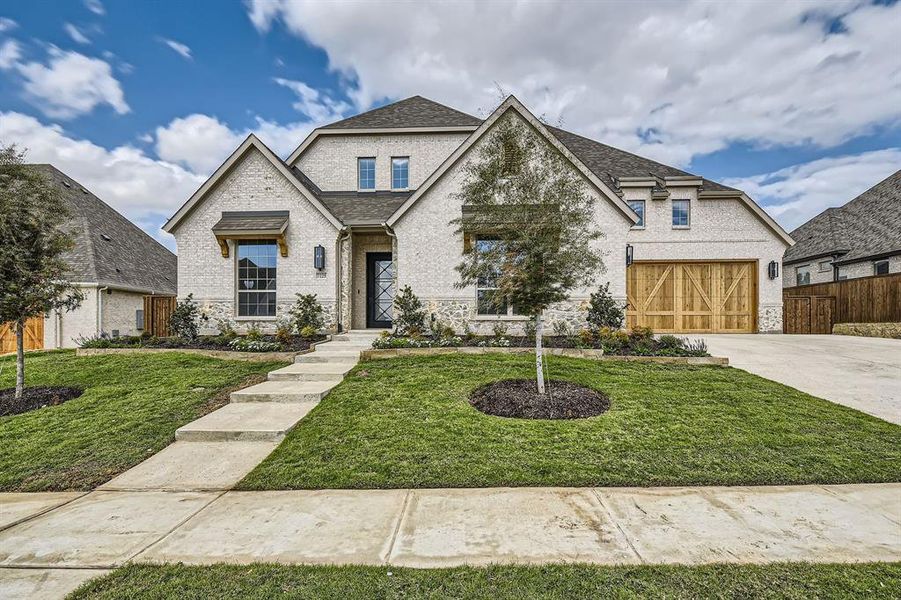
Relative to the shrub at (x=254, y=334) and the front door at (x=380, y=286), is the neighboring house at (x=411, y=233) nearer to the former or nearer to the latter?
the front door at (x=380, y=286)

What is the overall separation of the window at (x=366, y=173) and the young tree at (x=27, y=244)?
29.2 ft

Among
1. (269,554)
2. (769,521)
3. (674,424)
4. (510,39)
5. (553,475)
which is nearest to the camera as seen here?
(269,554)

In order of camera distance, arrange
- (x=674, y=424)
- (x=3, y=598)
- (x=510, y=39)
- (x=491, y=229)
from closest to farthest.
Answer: (x=3, y=598) < (x=674, y=424) < (x=491, y=229) < (x=510, y=39)

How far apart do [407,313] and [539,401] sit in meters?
5.90

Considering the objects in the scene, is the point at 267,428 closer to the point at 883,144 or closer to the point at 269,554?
the point at 269,554

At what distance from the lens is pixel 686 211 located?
50.8 ft

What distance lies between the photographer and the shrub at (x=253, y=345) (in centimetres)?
964

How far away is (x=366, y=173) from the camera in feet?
48.3

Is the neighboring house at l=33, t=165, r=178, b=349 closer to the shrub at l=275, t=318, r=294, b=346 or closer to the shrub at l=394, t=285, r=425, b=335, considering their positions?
the shrub at l=275, t=318, r=294, b=346

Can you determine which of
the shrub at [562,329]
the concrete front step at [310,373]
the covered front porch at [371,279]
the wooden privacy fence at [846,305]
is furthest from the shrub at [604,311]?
the wooden privacy fence at [846,305]

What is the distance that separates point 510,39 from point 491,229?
864 cm

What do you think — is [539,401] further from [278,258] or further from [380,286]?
[278,258]

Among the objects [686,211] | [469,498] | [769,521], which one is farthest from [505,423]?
[686,211]

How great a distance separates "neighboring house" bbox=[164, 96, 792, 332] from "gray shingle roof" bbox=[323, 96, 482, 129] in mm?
86
